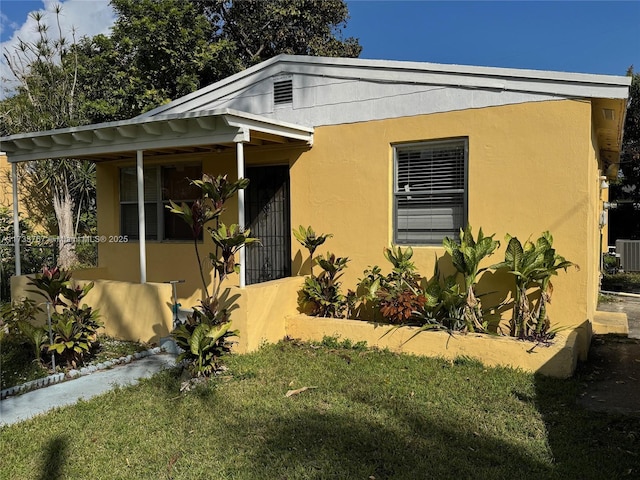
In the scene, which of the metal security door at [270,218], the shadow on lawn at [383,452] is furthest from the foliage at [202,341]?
the metal security door at [270,218]

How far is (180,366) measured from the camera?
5.63 meters

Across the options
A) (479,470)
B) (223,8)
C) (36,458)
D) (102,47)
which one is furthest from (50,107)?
(479,470)

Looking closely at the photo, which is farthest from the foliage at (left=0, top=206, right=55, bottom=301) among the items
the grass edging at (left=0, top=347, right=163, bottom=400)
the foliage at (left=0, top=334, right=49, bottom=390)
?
the grass edging at (left=0, top=347, right=163, bottom=400)

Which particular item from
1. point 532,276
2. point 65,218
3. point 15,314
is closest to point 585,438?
point 532,276

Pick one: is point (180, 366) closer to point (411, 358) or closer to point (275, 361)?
point (275, 361)

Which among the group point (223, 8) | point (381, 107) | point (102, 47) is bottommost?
point (381, 107)

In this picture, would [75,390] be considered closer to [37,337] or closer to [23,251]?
[37,337]

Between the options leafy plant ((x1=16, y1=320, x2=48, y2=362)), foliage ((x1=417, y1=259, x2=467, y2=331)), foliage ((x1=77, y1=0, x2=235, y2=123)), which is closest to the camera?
leafy plant ((x1=16, y1=320, x2=48, y2=362))

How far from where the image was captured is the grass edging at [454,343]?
17.1 ft

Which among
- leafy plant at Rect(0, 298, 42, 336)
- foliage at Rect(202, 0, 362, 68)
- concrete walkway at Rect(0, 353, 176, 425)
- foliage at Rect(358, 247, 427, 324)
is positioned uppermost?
foliage at Rect(202, 0, 362, 68)

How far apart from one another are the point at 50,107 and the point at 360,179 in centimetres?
1161

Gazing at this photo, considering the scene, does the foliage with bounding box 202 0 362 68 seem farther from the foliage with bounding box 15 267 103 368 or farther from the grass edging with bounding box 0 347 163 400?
the grass edging with bounding box 0 347 163 400

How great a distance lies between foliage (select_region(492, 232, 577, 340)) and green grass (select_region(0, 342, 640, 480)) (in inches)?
28.5

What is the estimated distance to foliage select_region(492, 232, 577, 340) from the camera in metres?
5.49
